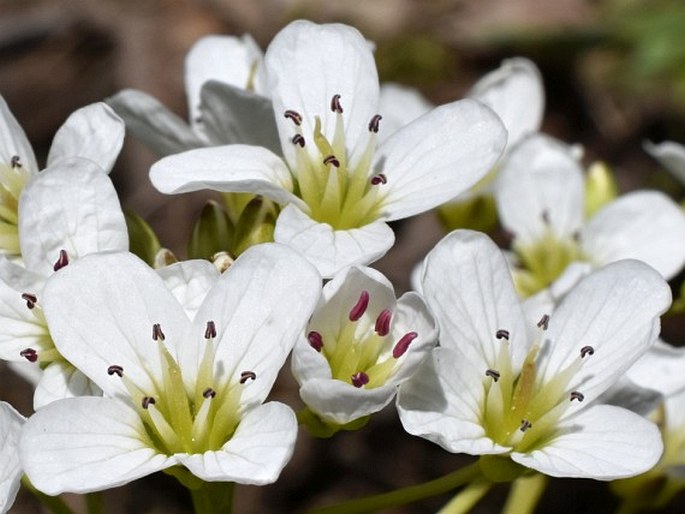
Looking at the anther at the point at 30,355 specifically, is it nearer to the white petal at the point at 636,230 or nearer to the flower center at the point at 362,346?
the flower center at the point at 362,346

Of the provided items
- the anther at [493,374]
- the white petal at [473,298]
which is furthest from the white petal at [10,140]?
the anther at [493,374]

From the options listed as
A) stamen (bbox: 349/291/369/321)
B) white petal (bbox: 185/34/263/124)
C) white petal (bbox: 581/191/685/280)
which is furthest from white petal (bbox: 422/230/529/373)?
white petal (bbox: 185/34/263/124)

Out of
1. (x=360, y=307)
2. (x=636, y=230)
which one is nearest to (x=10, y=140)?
(x=360, y=307)

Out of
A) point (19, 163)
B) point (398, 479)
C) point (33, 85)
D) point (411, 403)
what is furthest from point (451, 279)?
point (33, 85)

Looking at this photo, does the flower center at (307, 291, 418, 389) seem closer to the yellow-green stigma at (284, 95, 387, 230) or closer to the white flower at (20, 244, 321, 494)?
the white flower at (20, 244, 321, 494)

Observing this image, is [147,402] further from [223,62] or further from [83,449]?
[223,62]

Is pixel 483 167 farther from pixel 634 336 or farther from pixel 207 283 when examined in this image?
pixel 207 283
